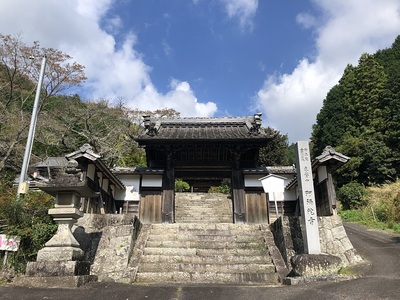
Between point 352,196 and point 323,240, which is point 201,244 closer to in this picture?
point 323,240

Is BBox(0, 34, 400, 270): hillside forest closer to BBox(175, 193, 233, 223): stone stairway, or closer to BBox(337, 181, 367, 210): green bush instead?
BBox(337, 181, 367, 210): green bush

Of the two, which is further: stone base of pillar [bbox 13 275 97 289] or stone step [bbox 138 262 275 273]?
stone step [bbox 138 262 275 273]

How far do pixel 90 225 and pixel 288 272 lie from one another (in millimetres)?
6125

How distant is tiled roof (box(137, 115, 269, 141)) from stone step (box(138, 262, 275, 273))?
5634mm

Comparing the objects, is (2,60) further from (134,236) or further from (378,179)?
(378,179)

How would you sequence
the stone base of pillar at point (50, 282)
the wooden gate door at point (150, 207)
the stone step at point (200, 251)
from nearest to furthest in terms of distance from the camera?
the stone base of pillar at point (50, 282)
the stone step at point (200, 251)
the wooden gate door at point (150, 207)

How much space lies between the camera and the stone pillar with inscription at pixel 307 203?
7387 mm

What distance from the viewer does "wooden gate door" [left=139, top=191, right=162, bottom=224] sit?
42.5 ft

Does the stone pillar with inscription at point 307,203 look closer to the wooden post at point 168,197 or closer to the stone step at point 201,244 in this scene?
the stone step at point 201,244

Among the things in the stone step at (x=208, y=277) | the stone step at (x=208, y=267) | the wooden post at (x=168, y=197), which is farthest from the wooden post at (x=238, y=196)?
the stone step at (x=208, y=277)

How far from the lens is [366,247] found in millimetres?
9422

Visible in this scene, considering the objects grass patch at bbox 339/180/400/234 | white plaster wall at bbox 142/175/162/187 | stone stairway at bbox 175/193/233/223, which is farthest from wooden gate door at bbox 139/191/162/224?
grass patch at bbox 339/180/400/234

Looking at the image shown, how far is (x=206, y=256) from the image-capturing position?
8.45 metres

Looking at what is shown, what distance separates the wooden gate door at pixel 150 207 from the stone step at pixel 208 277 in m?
5.47
